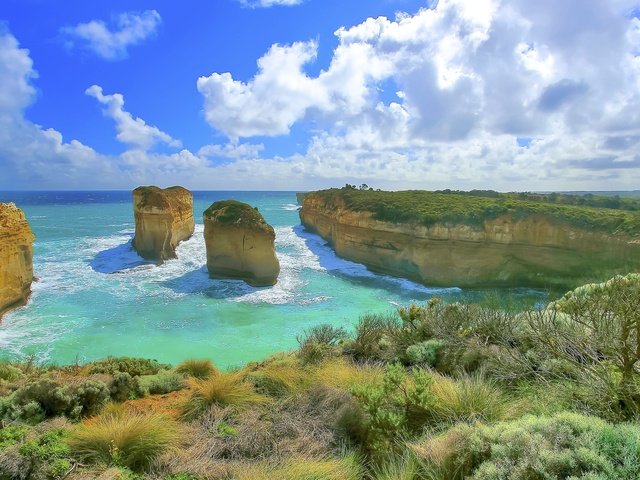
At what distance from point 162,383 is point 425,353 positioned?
5115 mm

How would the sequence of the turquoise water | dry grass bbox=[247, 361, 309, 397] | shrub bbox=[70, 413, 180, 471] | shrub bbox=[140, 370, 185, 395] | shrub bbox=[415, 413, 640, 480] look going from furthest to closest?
the turquoise water → shrub bbox=[140, 370, 185, 395] → dry grass bbox=[247, 361, 309, 397] → shrub bbox=[70, 413, 180, 471] → shrub bbox=[415, 413, 640, 480]

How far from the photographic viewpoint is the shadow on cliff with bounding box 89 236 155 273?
984 inches

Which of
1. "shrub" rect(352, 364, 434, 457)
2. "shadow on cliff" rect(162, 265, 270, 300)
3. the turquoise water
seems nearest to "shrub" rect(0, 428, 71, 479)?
"shrub" rect(352, 364, 434, 457)

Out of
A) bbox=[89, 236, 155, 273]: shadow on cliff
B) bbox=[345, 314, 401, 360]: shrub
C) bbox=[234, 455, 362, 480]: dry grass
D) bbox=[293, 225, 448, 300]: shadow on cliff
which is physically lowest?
bbox=[293, 225, 448, 300]: shadow on cliff

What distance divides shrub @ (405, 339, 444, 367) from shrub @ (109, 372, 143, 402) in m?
5.08

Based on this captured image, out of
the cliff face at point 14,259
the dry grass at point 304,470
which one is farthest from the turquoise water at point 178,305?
the dry grass at point 304,470

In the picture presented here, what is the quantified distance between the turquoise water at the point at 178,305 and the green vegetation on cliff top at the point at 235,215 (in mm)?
3714

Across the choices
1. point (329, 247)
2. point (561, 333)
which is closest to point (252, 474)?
point (561, 333)

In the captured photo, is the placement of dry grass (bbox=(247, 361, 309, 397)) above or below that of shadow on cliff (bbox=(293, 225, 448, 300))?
above

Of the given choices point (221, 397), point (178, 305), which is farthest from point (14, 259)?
point (221, 397)

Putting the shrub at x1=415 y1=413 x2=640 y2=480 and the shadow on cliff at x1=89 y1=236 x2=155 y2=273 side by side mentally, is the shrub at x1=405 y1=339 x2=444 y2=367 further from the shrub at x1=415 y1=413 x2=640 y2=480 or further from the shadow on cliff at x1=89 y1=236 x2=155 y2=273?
the shadow on cliff at x1=89 y1=236 x2=155 y2=273

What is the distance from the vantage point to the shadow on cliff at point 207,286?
67.3 feet

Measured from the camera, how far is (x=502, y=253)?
24.3 m

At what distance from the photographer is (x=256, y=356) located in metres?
13.1
